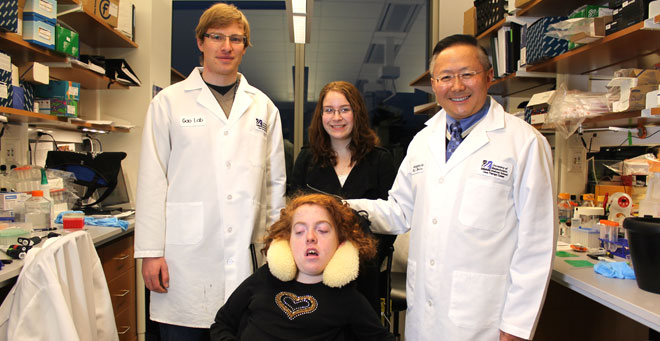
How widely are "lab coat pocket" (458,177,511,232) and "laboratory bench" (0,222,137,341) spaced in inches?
68.1

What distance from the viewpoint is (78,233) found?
5.31 ft

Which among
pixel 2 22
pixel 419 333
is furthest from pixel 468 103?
pixel 2 22

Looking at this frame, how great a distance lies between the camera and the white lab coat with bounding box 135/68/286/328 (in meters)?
1.76

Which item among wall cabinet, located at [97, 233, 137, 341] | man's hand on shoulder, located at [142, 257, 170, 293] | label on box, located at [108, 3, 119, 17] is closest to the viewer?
man's hand on shoulder, located at [142, 257, 170, 293]

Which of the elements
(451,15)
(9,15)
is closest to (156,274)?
(9,15)

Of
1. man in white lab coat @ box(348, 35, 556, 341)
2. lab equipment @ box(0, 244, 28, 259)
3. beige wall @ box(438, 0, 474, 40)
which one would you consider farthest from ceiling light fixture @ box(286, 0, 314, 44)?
beige wall @ box(438, 0, 474, 40)

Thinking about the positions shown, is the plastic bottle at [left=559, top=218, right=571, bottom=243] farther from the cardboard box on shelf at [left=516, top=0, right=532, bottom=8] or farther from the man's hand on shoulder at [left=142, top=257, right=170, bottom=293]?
the man's hand on shoulder at [left=142, top=257, right=170, bottom=293]

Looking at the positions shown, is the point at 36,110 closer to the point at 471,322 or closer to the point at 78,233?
the point at 78,233

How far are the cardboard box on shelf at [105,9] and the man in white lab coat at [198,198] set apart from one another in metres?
1.49

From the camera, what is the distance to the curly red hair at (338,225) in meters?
1.61

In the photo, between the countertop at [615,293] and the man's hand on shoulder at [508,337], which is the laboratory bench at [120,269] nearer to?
the man's hand on shoulder at [508,337]

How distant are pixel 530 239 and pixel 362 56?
3.95m

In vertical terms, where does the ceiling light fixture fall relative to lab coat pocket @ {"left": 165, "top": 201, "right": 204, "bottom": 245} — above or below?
above

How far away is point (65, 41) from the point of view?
2508 mm
